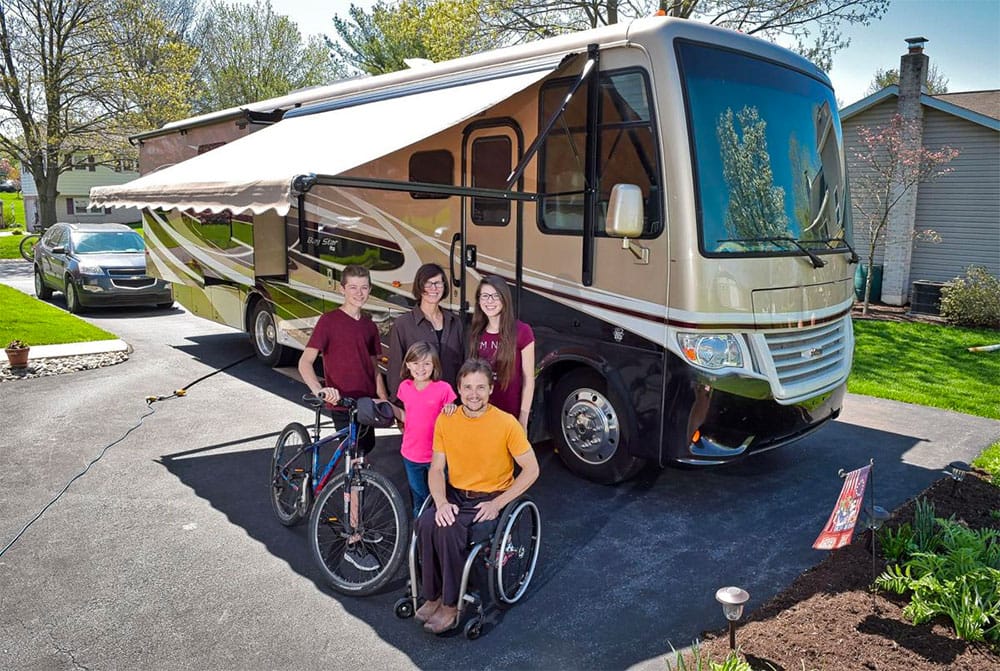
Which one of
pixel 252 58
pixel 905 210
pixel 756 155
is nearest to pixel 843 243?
pixel 756 155

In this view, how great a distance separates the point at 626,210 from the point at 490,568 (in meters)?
2.36

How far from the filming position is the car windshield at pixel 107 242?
569 inches

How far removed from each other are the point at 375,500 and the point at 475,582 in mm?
702

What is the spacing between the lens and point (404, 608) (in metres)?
4.07

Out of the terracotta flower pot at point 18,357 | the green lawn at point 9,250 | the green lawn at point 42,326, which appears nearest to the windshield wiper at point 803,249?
the terracotta flower pot at point 18,357

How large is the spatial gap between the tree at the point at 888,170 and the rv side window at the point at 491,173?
10.6 meters

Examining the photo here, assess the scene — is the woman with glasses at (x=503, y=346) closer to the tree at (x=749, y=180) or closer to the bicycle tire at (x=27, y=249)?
the tree at (x=749, y=180)

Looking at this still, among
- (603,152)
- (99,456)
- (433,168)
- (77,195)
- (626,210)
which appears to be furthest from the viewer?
(77,195)

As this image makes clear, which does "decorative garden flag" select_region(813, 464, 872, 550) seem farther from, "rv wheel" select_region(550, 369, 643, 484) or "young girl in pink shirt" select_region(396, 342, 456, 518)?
"young girl in pink shirt" select_region(396, 342, 456, 518)

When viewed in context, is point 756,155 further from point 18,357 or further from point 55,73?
point 55,73

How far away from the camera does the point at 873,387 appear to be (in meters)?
9.24

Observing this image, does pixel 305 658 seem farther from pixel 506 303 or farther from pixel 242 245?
pixel 242 245

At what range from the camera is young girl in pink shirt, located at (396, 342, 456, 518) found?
14.0 ft

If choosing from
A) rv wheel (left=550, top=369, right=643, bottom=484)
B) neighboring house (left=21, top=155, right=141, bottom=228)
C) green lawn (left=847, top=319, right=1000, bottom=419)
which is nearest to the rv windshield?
rv wheel (left=550, top=369, right=643, bottom=484)
